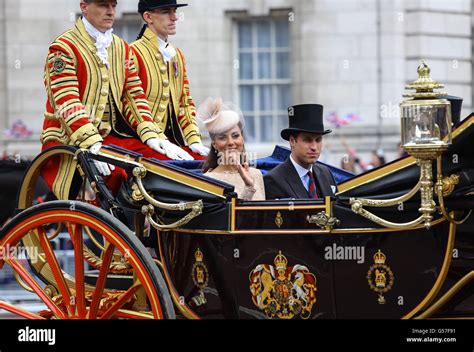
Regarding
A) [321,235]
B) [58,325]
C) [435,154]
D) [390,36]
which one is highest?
[390,36]

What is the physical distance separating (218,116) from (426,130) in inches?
62.8

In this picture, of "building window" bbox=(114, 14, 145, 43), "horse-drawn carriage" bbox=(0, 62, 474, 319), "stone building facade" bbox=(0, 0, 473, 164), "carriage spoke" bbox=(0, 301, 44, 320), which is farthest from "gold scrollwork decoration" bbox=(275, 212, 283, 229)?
"building window" bbox=(114, 14, 145, 43)

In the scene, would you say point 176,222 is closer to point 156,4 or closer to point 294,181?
point 294,181

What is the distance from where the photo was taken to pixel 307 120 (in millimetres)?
6949

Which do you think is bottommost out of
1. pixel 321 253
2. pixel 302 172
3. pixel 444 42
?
pixel 321 253

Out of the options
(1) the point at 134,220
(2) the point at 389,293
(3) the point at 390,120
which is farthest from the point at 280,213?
(3) the point at 390,120

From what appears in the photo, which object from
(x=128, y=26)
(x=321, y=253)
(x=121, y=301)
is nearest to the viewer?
(x=321, y=253)

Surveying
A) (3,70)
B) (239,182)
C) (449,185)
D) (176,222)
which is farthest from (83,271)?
(3,70)

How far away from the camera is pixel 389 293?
6.21m

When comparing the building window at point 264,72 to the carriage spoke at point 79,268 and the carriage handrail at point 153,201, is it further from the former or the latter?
the carriage spoke at point 79,268

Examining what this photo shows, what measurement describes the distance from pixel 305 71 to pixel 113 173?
1045cm

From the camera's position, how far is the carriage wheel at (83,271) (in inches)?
252

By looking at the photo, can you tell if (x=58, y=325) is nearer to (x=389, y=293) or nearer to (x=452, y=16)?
(x=389, y=293)

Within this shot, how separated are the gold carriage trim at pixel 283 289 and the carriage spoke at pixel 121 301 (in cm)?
57
